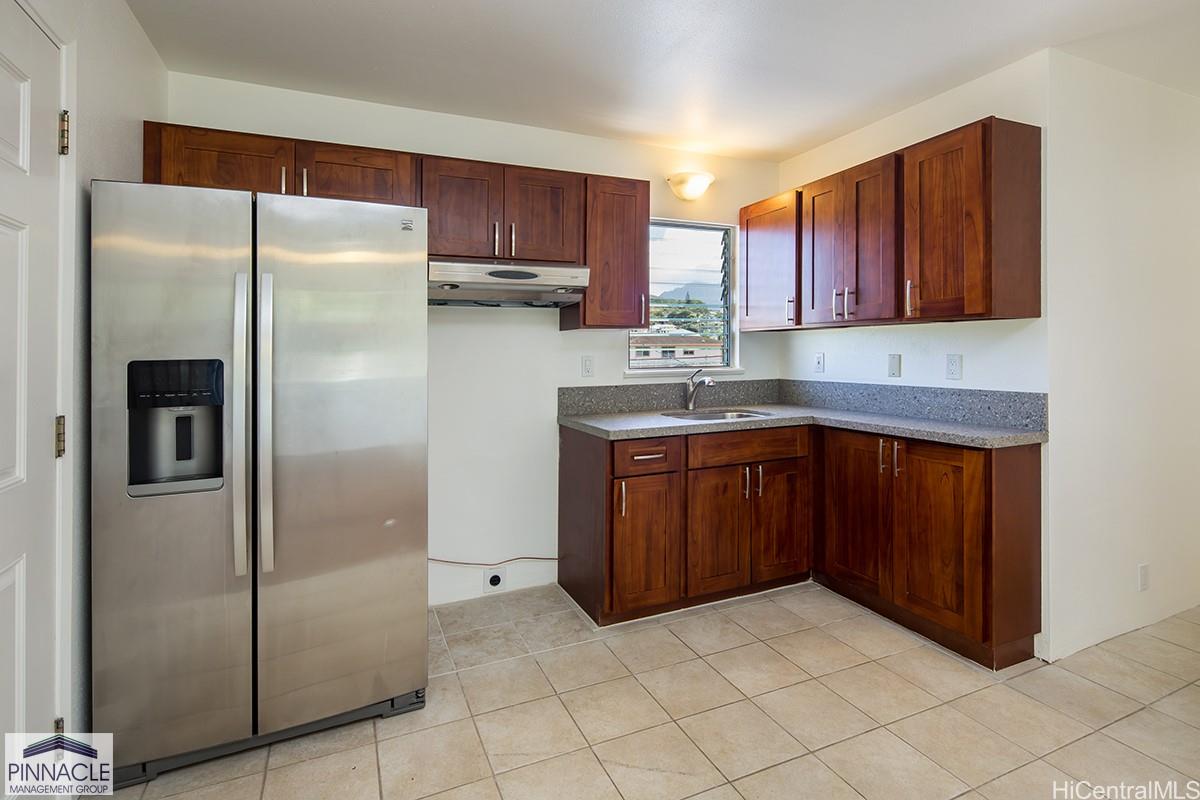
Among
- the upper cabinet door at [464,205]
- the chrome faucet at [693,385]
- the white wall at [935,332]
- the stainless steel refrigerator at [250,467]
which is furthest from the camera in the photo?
the chrome faucet at [693,385]

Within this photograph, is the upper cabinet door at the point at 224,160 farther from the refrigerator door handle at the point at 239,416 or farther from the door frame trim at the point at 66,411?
the refrigerator door handle at the point at 239,416

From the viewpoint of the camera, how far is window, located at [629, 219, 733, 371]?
3711mm

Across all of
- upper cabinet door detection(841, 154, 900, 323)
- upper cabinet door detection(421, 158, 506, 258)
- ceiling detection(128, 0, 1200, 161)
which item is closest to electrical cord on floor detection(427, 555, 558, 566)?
upper cabinet door detection(421, 158, 506, 258)

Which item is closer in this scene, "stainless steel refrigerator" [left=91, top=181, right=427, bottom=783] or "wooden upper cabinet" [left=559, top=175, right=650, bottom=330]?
"stainless steel refrigerator" [left=91, top=181, right=427, bottom=783]

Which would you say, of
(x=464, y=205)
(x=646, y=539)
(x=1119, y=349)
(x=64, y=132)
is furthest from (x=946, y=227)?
(x=64, y=132)

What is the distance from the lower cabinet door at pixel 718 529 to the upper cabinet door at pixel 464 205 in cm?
149

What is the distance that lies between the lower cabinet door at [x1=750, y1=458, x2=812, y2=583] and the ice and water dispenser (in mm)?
2370

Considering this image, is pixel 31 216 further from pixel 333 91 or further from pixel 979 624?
pixel 979 624

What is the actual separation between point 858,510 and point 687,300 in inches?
62.4

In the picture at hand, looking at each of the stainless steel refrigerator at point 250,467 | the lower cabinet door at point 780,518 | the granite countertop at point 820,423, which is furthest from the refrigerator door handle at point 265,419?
the lower cabinet door at point 780,518

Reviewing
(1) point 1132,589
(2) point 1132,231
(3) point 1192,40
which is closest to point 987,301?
(2) point 1132,231

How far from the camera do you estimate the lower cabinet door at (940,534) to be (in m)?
2.47

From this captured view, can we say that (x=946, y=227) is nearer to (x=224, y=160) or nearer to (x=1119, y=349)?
(x=1119, y=349)

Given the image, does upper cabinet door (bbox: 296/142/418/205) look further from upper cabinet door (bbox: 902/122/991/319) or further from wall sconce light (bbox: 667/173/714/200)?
upper cabinet door (bbox: 902/122/991/319)
